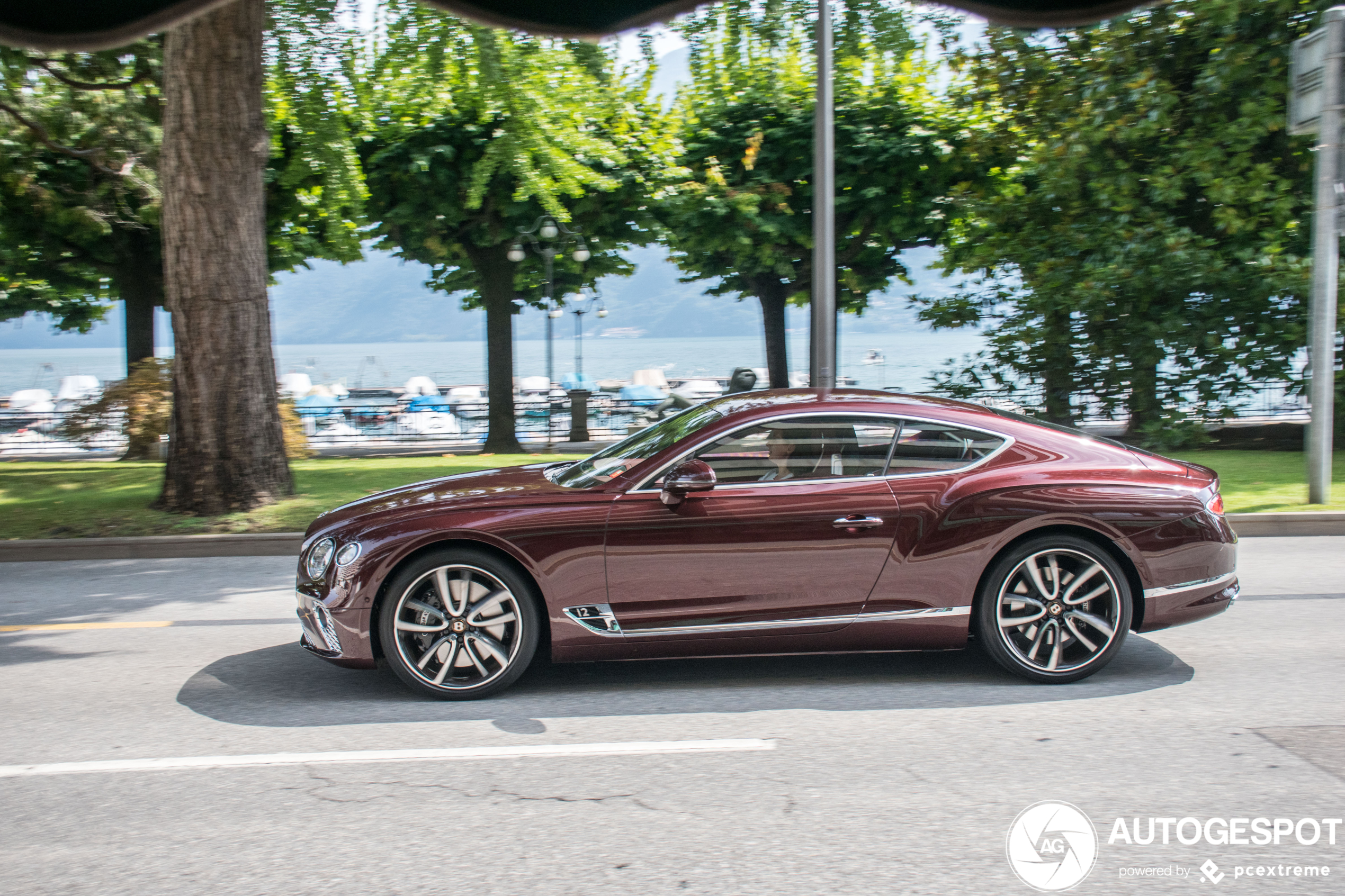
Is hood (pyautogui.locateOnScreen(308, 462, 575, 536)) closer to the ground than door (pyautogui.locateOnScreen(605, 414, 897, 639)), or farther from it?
farther from it

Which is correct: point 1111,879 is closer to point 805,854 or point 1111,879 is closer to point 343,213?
point 805,854

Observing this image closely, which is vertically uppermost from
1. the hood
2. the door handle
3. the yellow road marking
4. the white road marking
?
the hood

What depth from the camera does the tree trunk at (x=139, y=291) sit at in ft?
74.0

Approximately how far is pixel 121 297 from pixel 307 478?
1240 centimetres

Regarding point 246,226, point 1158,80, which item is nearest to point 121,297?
point 246,226

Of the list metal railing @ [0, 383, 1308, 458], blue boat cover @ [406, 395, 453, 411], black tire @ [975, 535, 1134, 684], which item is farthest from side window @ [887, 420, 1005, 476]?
blue boat cover @ [406, 395, 453, 411]

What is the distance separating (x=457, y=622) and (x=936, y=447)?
249cm

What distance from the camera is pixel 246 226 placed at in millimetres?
11102

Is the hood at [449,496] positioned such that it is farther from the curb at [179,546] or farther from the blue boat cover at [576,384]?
the blue boat cover at [576,384]

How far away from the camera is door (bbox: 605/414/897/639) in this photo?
17.0 feet

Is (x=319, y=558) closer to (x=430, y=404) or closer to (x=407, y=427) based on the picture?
(x=407, y=427)

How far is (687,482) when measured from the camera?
17.0 feet

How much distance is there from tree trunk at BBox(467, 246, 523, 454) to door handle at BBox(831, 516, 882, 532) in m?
18.5

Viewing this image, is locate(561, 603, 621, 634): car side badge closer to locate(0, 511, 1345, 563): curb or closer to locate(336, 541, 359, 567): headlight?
locate(336, 541, 359, 567): headlight
